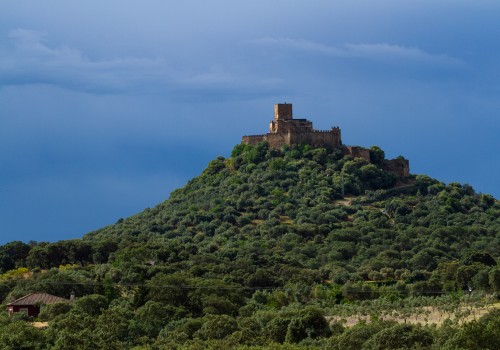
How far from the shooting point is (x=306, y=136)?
3792 inches

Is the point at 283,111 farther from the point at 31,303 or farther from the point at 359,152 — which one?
the point at 31,303

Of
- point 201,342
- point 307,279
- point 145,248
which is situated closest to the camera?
point 201,342

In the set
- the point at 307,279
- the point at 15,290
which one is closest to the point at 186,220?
the point at 307,279

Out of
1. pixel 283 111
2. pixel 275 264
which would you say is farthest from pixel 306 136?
pixel 275 264

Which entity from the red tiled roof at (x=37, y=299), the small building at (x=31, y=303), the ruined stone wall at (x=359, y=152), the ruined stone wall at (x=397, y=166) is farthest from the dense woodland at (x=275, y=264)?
the red tiled roof at (x=37, y=299)

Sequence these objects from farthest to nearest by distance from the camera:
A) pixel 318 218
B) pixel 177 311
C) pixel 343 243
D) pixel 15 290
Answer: pixel 318 218 → pixel 343 243 → pixel 15 290 → pixel 177 311

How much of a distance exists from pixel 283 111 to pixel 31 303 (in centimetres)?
4579

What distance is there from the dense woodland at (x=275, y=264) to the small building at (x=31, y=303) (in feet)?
7.45

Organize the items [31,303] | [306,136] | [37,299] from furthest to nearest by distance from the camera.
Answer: [306,136], [37,299], [31,303]

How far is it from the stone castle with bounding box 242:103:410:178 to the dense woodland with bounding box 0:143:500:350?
880mm

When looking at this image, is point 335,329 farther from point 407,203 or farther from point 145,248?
point 407,203

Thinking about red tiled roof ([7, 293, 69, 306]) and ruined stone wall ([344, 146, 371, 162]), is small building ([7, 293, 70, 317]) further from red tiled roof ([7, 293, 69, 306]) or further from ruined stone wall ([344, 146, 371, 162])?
ruined stone wall ([344, 146, 371, 162])

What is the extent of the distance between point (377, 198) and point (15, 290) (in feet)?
127

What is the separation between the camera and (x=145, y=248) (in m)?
72.2
